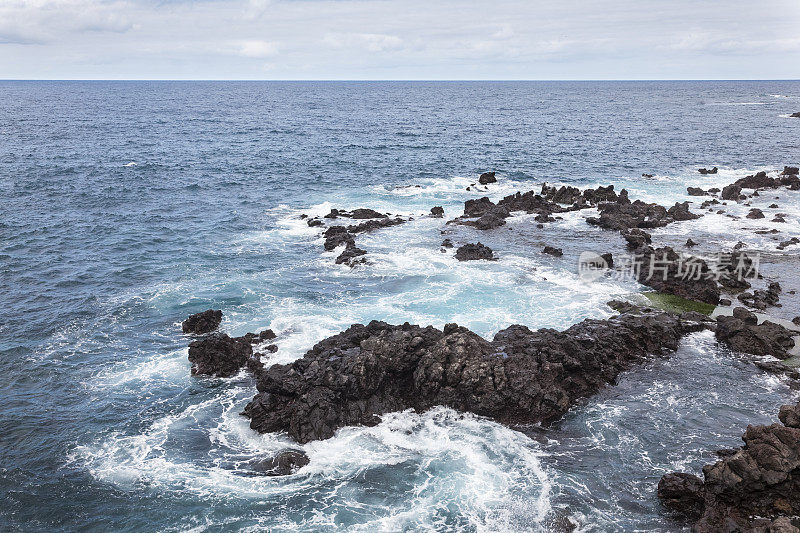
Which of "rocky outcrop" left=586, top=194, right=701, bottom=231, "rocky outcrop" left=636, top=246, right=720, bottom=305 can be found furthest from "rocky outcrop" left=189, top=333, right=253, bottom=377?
"rocky outcrop" left=586, top=194, right=701, bottom=231

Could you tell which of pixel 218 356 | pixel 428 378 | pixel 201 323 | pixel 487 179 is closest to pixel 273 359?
pixel 218 356

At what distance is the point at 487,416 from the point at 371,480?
288 inches

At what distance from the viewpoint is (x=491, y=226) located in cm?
5906

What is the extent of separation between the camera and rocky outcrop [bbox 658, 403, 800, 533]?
20.6m

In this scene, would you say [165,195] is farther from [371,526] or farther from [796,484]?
[796,484]

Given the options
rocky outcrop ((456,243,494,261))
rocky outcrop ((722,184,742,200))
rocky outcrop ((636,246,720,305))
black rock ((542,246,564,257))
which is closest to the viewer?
rocky outcrop ((636,246,720,305))

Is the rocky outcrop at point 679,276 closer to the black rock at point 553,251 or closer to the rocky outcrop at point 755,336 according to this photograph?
the rocky outcrop at point 755,336

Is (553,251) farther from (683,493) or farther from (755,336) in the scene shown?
(683,493)

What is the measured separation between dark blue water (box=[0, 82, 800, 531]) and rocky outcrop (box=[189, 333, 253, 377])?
82 centimetres

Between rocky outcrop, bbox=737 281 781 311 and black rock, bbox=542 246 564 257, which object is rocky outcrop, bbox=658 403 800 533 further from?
black rock, bbox=542 246 564 257

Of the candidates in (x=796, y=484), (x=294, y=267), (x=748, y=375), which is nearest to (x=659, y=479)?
(x=796, y=484)

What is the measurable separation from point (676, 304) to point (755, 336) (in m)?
6.69

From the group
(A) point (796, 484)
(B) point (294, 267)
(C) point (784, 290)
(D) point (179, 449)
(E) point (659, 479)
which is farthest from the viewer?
(B) point (294, 267)

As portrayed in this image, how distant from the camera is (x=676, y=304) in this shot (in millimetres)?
40062
